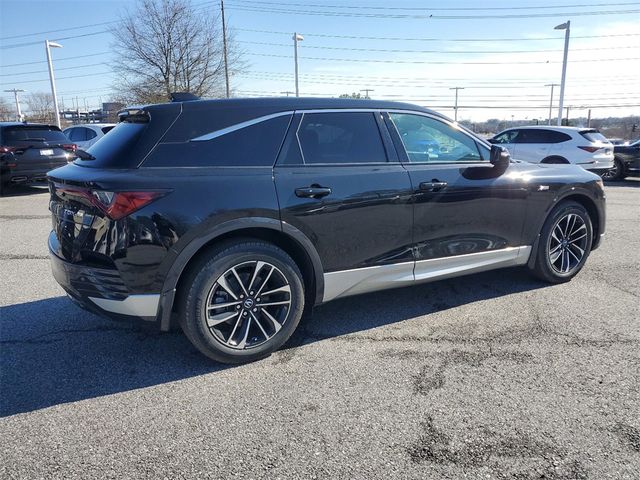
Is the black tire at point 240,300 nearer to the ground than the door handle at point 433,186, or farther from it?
nearer to the ground

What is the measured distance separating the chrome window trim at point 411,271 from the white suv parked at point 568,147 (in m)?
9.81

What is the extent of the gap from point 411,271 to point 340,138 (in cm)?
123

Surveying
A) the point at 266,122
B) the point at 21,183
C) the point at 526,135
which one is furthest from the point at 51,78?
the point at 266,122

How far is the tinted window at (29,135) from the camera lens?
36.7ft

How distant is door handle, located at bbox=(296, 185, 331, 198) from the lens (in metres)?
3.35

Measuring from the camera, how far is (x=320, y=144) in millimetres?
3580

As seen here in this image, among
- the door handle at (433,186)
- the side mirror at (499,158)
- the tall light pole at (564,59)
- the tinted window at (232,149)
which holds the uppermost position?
the tall light pole at (564,59)

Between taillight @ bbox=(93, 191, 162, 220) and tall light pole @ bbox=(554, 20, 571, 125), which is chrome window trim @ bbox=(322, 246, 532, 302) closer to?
taillight @ bbox=(93, 191, 162, 220)

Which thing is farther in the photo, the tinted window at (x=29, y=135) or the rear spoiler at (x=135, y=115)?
the tinted window at (x=29, y=135)

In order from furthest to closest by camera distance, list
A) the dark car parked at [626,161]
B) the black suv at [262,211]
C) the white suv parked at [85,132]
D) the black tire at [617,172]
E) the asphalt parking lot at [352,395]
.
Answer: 1. the black tire at [617,172]
2. the dark car parked at [626,161]
3. the white suv parked at [85,132]
4. the black suv at [262,211]
5. the asphalt parking lot at [352,395]

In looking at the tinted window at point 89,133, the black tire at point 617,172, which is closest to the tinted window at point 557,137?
the black tire at point 617,172

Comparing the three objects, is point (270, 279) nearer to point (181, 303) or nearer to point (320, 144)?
point (181, 303)

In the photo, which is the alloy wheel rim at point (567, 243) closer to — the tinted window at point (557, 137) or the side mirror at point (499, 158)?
the side mirror at point (499, 158)

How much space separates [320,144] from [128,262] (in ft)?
5.28
